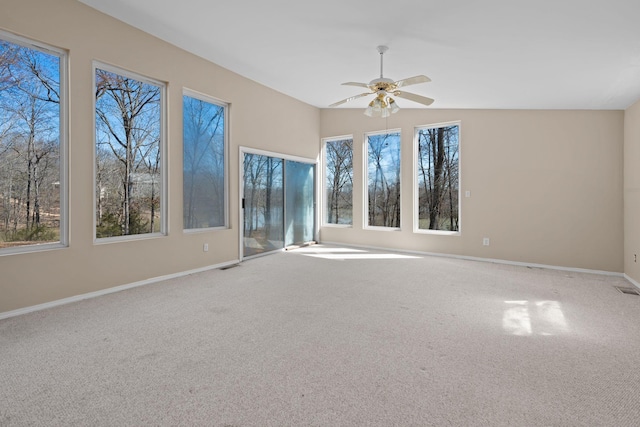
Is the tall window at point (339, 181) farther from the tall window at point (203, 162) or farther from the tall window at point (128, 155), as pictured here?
the tall window at point (128, 155)

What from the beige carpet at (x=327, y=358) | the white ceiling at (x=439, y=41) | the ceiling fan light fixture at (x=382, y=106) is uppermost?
the white ceiling at (x=439, y=41)

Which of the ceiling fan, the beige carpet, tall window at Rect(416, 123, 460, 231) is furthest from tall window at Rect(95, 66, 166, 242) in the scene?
tall window at Rect(416, 123, 460, 231)

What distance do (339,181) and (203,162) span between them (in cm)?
329

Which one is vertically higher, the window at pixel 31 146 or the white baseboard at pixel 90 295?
the window at pixel 31 146

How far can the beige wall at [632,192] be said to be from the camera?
407cm

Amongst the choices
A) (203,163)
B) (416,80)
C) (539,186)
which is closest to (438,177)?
(539,186)

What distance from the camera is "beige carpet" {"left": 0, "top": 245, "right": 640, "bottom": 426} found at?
1.63 m

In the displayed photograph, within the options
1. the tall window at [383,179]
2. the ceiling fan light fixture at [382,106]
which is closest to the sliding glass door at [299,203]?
the tall window at [383,179]

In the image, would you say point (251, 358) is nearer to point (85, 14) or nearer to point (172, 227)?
point (172, 227)

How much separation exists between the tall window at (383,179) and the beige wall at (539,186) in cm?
36

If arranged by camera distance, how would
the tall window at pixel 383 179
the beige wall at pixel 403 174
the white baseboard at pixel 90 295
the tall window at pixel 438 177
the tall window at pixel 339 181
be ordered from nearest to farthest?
the white baseboard at pixel 90 295
the beige wall at pixel 403 174
the tall window at pixel 438 177
the tall window at pixel 383 179
the tall window at pixel 339 181

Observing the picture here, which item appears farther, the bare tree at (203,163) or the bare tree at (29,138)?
the bare tree at (203,163)

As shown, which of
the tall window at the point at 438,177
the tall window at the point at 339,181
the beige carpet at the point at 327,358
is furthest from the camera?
the tall window at the point at 339,181

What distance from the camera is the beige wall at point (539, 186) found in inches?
183
